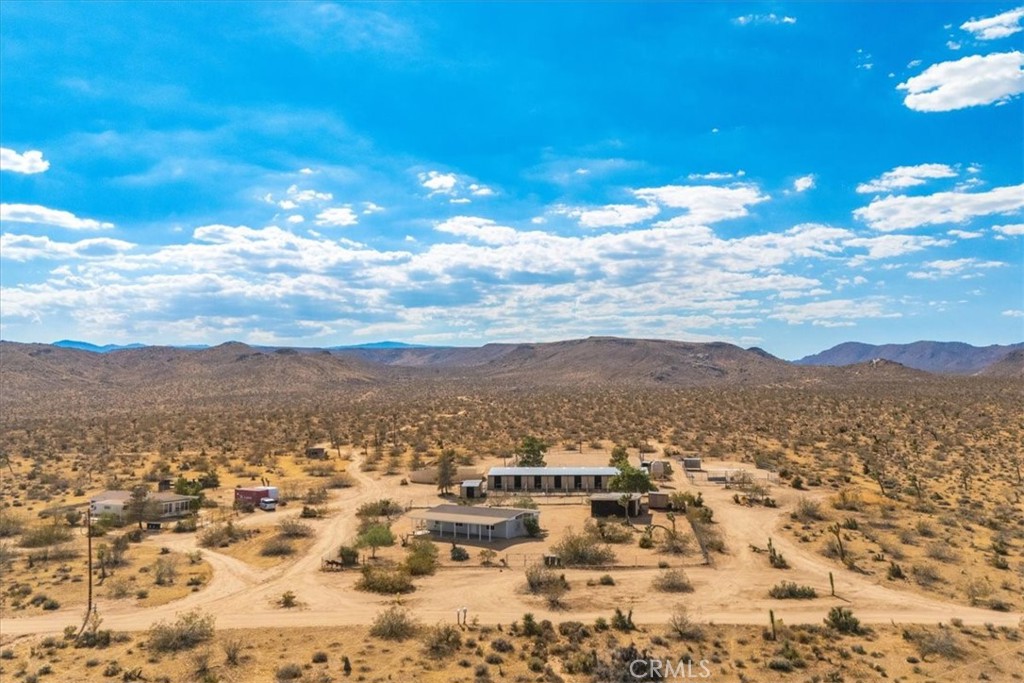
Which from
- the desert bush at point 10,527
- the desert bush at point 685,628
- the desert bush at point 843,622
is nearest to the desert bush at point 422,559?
the desert bush at point 685,628

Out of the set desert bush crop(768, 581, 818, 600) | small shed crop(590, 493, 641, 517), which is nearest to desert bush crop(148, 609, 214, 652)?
desert bush crop(768, 581, 818, 600)

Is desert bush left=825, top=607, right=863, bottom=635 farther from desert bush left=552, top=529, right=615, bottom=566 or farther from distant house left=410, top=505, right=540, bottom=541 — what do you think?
distant house left=410, top=505, right=540, bottom=541

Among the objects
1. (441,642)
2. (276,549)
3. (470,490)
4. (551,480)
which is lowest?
(441,642)

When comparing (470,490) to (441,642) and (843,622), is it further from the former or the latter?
(843,622)

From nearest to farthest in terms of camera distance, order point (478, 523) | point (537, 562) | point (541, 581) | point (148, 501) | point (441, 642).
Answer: point (441, 642) → point (541, 581) → point (537, 562) → point (478, 523) → point (148, 501)

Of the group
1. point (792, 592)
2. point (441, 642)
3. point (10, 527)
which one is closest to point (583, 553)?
point (792, 592)

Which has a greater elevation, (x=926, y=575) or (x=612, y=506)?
(x=612, y=506)
